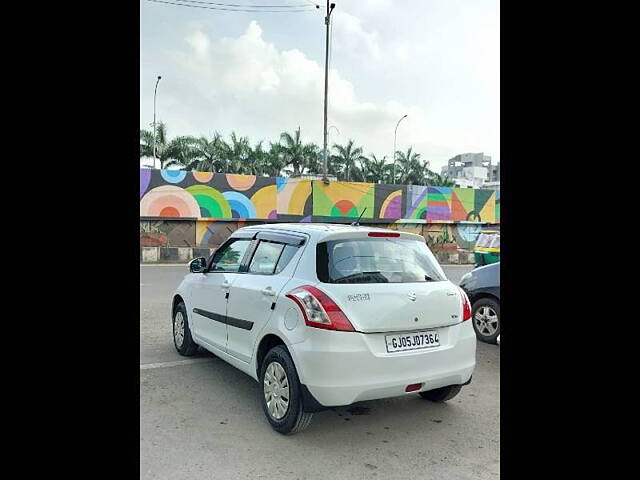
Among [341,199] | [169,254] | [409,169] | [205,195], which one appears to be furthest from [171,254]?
[409,169]

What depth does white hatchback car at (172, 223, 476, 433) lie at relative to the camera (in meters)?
3.34

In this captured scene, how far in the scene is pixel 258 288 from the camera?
13.3 ft

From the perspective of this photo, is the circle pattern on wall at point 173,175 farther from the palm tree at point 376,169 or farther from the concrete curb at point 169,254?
the palm tree at point 376,169

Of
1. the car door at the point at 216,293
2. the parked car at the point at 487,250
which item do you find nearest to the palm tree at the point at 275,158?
the parked car at the point at 487,250

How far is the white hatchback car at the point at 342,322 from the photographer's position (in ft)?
11.0

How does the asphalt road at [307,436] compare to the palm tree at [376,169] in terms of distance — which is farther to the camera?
the palm tree at [376,169]

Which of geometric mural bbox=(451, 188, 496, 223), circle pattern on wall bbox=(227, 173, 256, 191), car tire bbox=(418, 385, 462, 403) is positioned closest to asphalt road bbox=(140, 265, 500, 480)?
car tire bbox=(418, 385, 462, 403)

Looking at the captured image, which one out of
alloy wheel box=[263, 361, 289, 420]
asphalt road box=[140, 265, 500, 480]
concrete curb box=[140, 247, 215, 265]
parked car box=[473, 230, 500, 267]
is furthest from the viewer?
concrete curb box=[140, 247, 215, 265]

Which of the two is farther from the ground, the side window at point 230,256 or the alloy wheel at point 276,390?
the side window at point 230,256

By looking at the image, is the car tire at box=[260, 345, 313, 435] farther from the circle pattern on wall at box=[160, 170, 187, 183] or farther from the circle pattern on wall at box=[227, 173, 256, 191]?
the circle pattern on wall at box=[227, 173, 256, 191]

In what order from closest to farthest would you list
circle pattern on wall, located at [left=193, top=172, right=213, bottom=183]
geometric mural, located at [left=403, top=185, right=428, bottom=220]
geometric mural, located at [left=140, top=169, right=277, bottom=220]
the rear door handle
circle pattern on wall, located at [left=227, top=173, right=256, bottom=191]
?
1. the rear door handle
2. geometric mural, located at [left=140, top=169, right=277, bottom=220]
3. circle pattern on wall, located at [left=193, top=172, right=213, bottom=183]
4. circle pattern on wall, located at [left=227, top=173, right=256, bottom=191]
5. geometric mural, located at [left=403, top=185, right=428, bottom=220]

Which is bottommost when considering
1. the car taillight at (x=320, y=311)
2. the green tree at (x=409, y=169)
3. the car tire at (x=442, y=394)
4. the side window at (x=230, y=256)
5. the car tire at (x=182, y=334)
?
the car tire at (x=442, y=394)

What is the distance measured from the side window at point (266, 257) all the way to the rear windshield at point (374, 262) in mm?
546
